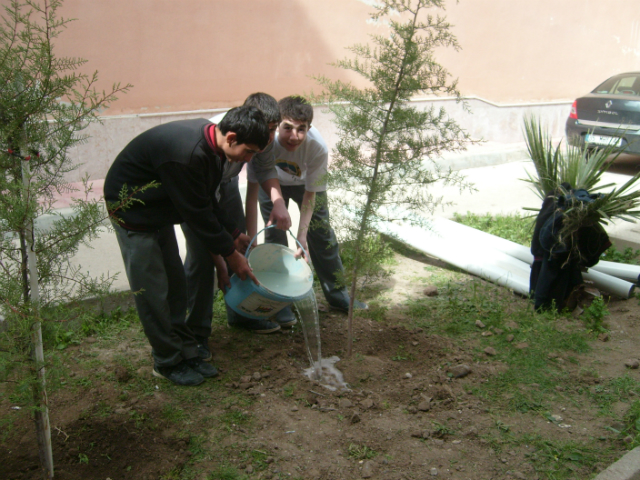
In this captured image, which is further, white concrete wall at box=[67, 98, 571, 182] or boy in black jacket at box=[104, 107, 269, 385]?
white concrete wall at box=[67, 98, 571, 182]

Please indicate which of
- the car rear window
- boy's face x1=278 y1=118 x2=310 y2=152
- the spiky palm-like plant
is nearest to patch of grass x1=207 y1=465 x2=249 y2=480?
boy's face x1=278 y1=118 x2=310 y2=152

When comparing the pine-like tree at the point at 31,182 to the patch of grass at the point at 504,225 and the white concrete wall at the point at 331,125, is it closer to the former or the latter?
the white concrete wall at the point at 331,125

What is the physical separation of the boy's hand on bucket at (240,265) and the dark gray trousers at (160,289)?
31cm

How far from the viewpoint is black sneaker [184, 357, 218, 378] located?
3012mm

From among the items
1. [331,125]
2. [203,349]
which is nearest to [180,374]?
[203,349]

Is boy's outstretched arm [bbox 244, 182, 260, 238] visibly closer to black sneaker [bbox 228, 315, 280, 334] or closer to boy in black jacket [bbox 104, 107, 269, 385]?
boy in black jacket [bbox 104, 107, 269, 385]

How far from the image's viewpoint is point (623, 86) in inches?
377

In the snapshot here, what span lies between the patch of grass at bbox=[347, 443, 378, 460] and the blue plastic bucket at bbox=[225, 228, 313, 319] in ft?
2.64

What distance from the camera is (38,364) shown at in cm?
193

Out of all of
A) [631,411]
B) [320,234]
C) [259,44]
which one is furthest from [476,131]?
[631,411]

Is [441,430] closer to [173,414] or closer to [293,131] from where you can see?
[173,414]

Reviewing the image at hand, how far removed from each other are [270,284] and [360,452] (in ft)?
3.71

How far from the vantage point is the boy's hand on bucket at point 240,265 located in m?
2.79

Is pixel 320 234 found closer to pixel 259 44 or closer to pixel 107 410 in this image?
pixel 107 410
